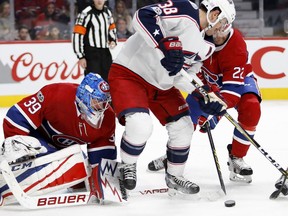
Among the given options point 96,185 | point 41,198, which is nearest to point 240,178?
point 96,185

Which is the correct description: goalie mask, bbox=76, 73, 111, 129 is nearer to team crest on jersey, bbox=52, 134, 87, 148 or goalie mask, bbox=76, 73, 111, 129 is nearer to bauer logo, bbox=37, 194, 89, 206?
team crest on jersey, bbox=52, 134, 87, 148

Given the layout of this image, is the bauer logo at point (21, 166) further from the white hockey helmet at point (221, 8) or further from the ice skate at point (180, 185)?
the white hockey helmet at point (221, 8)

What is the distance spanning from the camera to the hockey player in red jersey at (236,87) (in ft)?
11.2

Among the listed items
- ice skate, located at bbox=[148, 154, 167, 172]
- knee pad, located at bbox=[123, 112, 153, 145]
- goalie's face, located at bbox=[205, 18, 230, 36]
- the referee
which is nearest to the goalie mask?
knee pad, located at bbox=[123, 112, 153, 145]

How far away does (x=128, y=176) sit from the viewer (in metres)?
3.04

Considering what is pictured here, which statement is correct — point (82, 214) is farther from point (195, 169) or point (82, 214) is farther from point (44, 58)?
point (44, 58)

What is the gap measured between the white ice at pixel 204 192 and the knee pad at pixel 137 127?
0.90 feet

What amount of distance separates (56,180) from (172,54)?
70 centimetres

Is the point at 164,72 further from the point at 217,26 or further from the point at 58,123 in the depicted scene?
the point at 58,123

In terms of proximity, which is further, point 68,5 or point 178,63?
point 68,5

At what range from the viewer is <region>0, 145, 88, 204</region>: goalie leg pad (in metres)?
2.97

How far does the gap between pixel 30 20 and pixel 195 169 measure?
359cm

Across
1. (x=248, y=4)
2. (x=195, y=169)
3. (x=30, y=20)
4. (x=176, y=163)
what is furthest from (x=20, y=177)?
(x=248, y=4)

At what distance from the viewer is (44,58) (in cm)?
644
